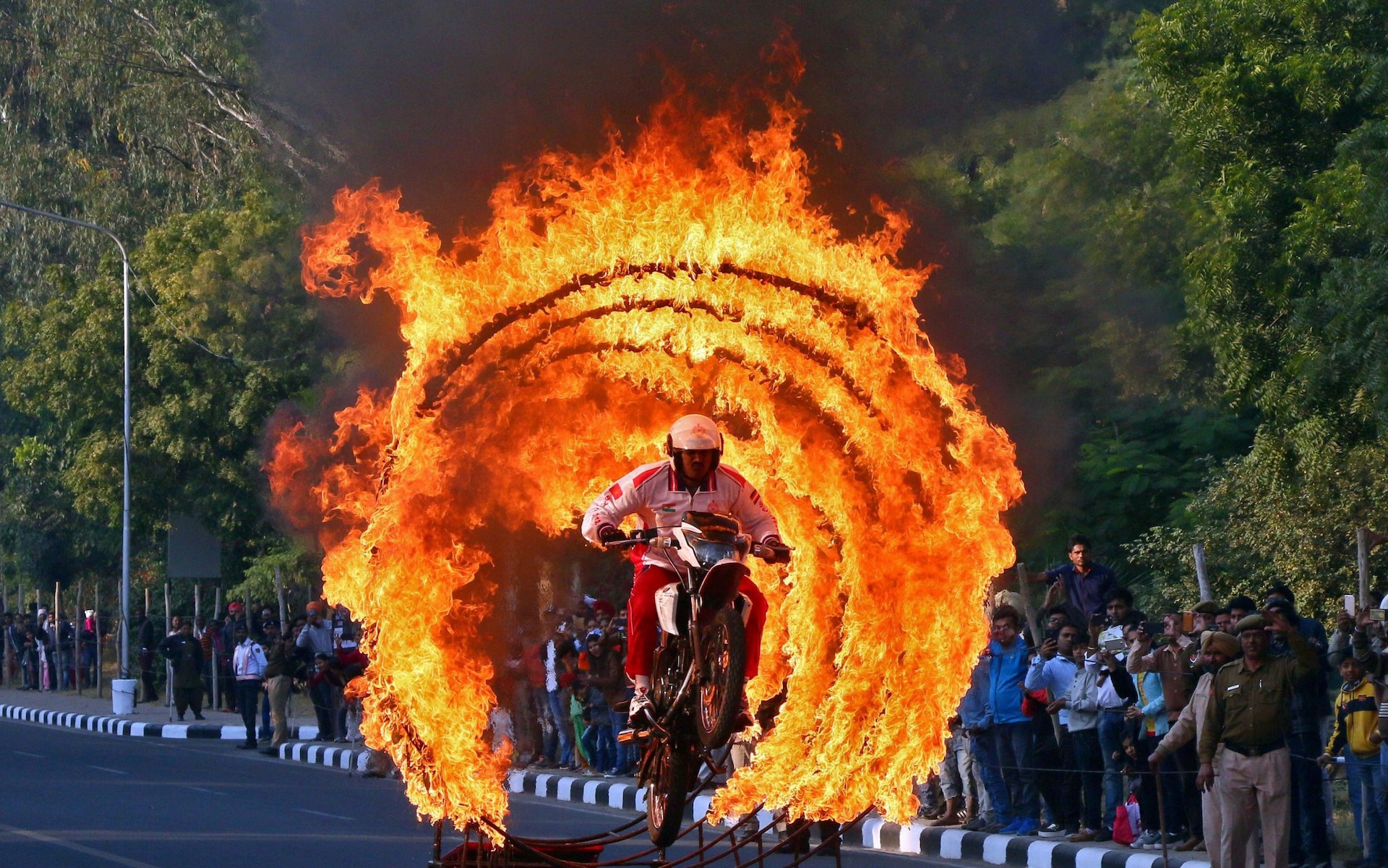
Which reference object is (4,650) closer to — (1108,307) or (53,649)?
(53,649)

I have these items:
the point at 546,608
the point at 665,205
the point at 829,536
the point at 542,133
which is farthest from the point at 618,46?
the point at 546,608

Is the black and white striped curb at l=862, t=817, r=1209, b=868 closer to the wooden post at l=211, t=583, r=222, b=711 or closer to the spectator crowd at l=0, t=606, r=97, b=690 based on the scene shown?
the wooden post at l=211, t=583, r=222, b=711

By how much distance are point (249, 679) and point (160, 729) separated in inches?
163

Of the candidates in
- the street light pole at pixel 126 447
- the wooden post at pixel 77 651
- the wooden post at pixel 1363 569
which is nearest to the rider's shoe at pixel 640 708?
the wooden post at pixel 1363 569

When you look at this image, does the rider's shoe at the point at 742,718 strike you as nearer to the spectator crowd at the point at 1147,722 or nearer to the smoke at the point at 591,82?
the spectator crowd at the point at 1147,722

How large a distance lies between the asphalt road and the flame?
3.75m

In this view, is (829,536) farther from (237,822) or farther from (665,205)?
(237,822)

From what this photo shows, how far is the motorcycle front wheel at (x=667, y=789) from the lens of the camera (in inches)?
368

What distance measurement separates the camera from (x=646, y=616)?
385 inches

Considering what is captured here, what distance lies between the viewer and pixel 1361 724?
39.8ft

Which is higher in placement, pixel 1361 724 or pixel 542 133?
pixel 542 133

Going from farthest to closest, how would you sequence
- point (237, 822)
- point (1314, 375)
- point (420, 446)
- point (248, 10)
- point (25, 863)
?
point (248, 10) < point (1314, 375) < point (237, 822) < point (25, 863) < point (420, 446)

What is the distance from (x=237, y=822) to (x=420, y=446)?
7959 millimetres

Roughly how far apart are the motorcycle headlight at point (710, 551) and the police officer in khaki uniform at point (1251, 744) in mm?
3729
